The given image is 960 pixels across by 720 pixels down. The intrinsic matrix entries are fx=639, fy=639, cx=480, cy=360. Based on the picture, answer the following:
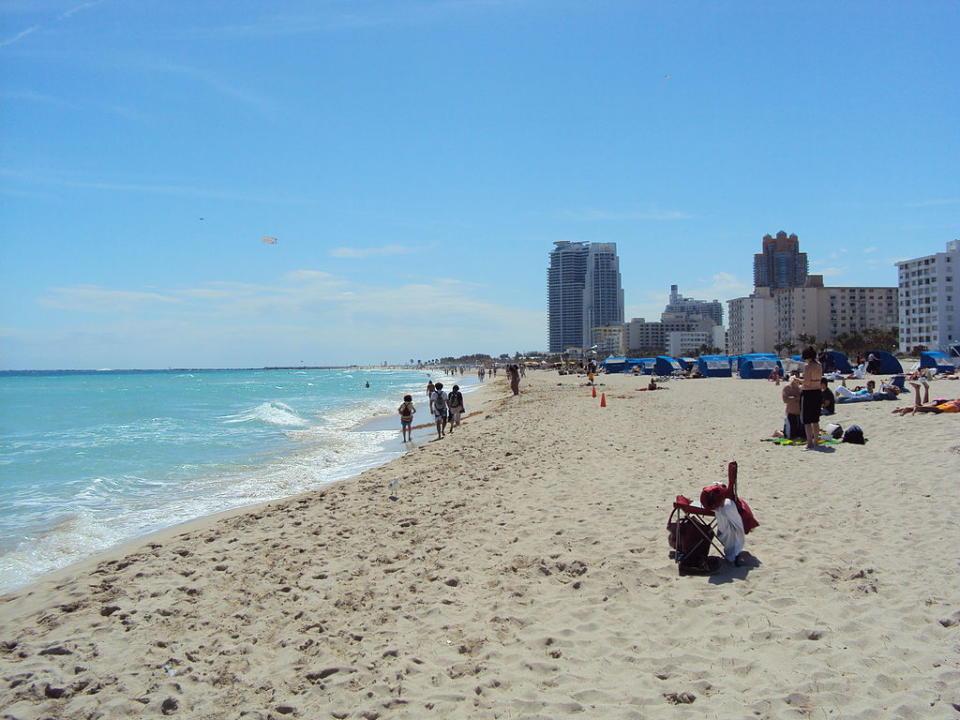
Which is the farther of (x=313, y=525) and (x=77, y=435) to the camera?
(x=77, y=435)

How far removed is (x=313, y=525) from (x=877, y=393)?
15.9 meters

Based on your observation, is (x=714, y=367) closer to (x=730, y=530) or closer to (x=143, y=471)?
(x=143, y=471)

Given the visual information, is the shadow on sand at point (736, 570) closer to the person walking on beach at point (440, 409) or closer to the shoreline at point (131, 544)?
the shoreline at point (131, 544)

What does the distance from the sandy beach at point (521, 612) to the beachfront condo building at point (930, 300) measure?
9275 centimetres

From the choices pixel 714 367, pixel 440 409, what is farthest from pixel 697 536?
pixel 714 367

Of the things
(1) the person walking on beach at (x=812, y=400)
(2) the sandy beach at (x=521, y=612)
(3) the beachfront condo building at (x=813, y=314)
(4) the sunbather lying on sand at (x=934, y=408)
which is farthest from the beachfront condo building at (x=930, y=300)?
(2) the sandy beach at (x=521, y=612)

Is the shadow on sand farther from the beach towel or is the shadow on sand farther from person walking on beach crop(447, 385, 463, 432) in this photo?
person walking on beach crop(447, 385, 463, 432)

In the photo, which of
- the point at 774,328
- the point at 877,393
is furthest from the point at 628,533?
the point at 774,328

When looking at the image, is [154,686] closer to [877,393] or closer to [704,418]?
[704,418]

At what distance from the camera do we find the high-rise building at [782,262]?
624 ft

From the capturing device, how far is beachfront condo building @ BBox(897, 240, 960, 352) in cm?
8450

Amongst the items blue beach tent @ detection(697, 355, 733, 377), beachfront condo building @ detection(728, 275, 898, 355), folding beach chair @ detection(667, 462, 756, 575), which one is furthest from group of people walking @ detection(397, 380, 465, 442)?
beachfront condo building @ detection(728, 275, 898, 355)

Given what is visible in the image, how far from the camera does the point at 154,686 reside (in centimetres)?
408

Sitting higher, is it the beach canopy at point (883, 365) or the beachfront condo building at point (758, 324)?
the beachfront condo building at point (758, 324)
